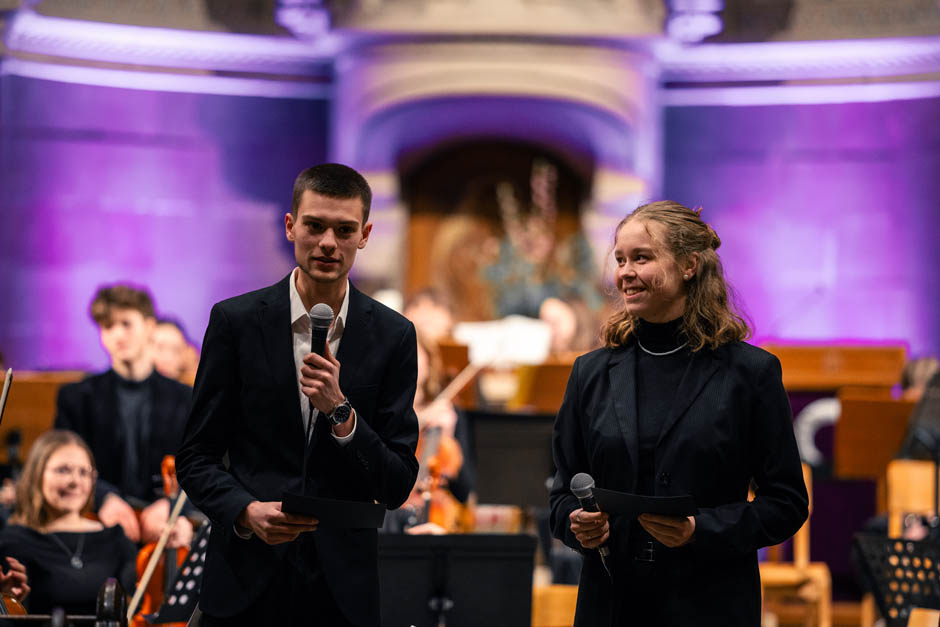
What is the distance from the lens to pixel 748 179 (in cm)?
1030

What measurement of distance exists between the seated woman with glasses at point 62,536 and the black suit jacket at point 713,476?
75.7 inches

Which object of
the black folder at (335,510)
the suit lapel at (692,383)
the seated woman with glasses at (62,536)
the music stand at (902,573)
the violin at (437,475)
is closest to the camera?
the black folder at (335,510)

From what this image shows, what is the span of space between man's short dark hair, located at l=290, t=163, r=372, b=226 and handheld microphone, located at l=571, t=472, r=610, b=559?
58 cm

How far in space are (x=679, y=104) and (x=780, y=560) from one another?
525 centimetres

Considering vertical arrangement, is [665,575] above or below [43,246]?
below

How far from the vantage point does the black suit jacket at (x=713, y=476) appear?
1997 mm

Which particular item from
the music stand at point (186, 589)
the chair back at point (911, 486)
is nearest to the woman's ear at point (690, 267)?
the music stand at point (186, 589)

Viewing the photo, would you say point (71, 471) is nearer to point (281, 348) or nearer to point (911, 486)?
point (281, 348)

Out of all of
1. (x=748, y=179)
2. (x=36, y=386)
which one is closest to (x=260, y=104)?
(x=748, y=179)

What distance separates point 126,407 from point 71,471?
1.81 feet

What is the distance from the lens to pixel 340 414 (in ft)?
6.18

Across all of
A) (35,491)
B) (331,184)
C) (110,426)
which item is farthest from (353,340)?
(110,426)

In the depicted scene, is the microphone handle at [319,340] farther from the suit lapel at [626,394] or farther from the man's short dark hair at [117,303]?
the man's short dark hair at [117,303]

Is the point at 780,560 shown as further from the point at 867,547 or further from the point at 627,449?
the point at 627,449
